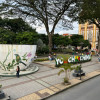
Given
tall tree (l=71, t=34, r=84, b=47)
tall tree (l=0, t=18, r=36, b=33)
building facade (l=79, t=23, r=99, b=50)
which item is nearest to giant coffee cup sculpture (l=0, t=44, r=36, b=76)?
tall tree (l=0, t=18, r=36, b=33)

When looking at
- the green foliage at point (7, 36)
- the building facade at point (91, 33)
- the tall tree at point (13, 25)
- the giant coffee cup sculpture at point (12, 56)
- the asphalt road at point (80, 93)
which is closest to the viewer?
the asphalt road at point (80, 93)

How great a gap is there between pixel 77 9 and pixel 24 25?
1988 cm

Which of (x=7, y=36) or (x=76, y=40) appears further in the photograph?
(x=76, y=40)

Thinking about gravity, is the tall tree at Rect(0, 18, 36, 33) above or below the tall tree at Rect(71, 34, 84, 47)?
above

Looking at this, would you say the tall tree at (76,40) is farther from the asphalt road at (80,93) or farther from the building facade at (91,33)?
the asphalt road at (80,93)

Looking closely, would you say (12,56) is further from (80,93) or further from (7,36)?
(7,36)

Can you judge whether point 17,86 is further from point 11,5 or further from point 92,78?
point 11,5

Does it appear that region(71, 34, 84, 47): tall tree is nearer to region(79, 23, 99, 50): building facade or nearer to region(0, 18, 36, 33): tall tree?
region(79, 23, 99, 50): building facade

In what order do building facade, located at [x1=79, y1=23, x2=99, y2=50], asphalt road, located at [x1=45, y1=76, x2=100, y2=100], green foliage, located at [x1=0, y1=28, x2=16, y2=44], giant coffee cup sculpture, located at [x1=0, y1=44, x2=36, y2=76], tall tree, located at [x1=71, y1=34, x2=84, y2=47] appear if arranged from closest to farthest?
asphalt road, located at [x1=45, y1=76, x2=100, y2=100] < giant coffee cup sculpture, located at [x1=0, y1=44, x2=36, y2=76] < green foliage, located at [x1=0, y1=28, x2=16, y2=44] < tall tree, located at [x1=71, y1=34, x2=84, y2=47] < building facade, located at [x1=79, y1=23, x2=99, y2=50]

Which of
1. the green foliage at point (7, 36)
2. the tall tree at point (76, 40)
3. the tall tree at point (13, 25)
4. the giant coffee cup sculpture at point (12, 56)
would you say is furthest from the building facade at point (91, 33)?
the giant coffee cup sculpture at point (12, 56)

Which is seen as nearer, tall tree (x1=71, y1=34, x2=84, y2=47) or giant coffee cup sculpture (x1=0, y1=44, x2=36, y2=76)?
giant coffee cup sculpture (x1=0, y1=44, x2=36, y2=76)

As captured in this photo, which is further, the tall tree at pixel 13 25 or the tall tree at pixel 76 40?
the tall tree at pixel 76 40

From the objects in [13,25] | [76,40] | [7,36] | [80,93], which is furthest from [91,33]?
[80,93]

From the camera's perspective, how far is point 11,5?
23.3 m
